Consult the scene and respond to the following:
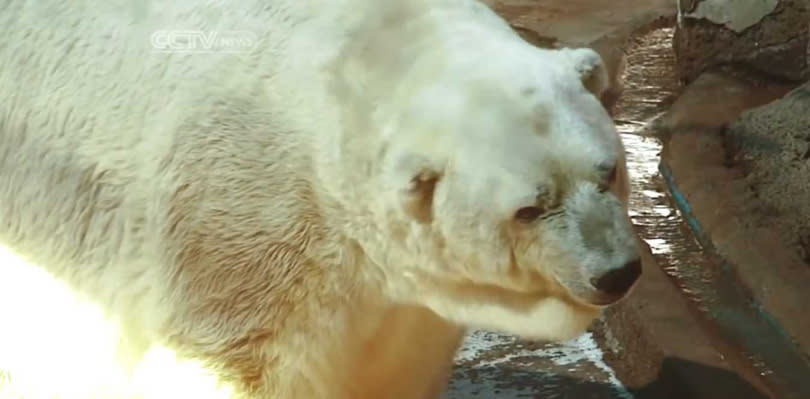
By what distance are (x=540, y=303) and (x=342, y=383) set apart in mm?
458

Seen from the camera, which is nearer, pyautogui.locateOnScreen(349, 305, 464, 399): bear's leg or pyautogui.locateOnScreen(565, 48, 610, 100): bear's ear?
pyautogui.locateOnScreen(565, 48, 610, 100): bear's ear

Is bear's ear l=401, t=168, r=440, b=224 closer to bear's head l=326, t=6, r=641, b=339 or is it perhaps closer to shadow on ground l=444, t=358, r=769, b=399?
bear's head l=326, t=6, r=641, b=339

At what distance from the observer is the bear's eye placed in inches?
64.6

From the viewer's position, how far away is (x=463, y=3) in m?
1.91

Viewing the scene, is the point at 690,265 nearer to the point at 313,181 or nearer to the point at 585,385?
the point at 585,385

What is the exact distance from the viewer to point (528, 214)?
165 centimetres

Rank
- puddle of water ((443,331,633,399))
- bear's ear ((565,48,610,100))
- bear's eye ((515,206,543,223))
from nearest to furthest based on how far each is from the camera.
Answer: bear's eye ((515,206,543,223)), bear's ear ((565,48,610,100)), puddle of water ((443,331,633,399))

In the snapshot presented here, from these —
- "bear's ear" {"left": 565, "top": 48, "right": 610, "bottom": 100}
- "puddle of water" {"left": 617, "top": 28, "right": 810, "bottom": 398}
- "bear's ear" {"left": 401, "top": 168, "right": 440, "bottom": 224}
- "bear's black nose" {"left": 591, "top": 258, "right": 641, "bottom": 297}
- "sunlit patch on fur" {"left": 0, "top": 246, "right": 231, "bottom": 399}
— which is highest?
"bear's ear" {"left": 565, "top": 48, "right": 610, "bottom": 100}

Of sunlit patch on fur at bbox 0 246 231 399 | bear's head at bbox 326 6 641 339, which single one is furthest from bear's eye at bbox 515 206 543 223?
sunlit patch on fur at bbox 0 246 231 399

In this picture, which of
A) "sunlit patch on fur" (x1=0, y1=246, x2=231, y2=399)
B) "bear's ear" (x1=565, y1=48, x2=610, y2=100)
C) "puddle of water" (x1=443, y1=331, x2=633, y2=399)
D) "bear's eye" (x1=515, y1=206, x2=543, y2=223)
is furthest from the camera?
"puddle of water" (x1=443, y1=331, x2=633, y2=399)

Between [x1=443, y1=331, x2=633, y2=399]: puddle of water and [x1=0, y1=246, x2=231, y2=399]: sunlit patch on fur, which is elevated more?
[x1=0, y1=246, x2=231, y2=399]: sunlit patch on fur

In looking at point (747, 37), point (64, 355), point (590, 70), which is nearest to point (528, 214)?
point (590, 70)

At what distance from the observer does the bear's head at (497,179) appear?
1.65m

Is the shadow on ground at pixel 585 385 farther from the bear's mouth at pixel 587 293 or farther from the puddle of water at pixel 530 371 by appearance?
the bear's mouth at pixel 587 293
